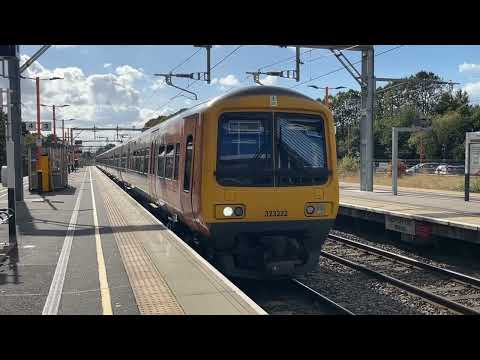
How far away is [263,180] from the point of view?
→ 755cm

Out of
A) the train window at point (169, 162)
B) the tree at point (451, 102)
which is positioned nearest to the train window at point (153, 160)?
the train window at point (169, 162)

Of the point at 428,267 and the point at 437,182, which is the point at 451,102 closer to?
the point at 437,182

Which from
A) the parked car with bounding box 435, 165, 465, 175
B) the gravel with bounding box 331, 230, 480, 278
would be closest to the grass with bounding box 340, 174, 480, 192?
the parked car with bounding box 435, 165, 465, 175

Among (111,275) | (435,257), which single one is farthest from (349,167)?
(111,275)

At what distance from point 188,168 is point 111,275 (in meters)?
2.14

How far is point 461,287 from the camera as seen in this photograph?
8.66m

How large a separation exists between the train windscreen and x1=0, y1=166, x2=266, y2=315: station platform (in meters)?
1.51

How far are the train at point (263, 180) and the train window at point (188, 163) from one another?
0.22 meters

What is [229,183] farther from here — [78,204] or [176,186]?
[78,204]

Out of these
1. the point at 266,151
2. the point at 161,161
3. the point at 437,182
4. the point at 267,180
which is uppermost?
the point at 266,151
